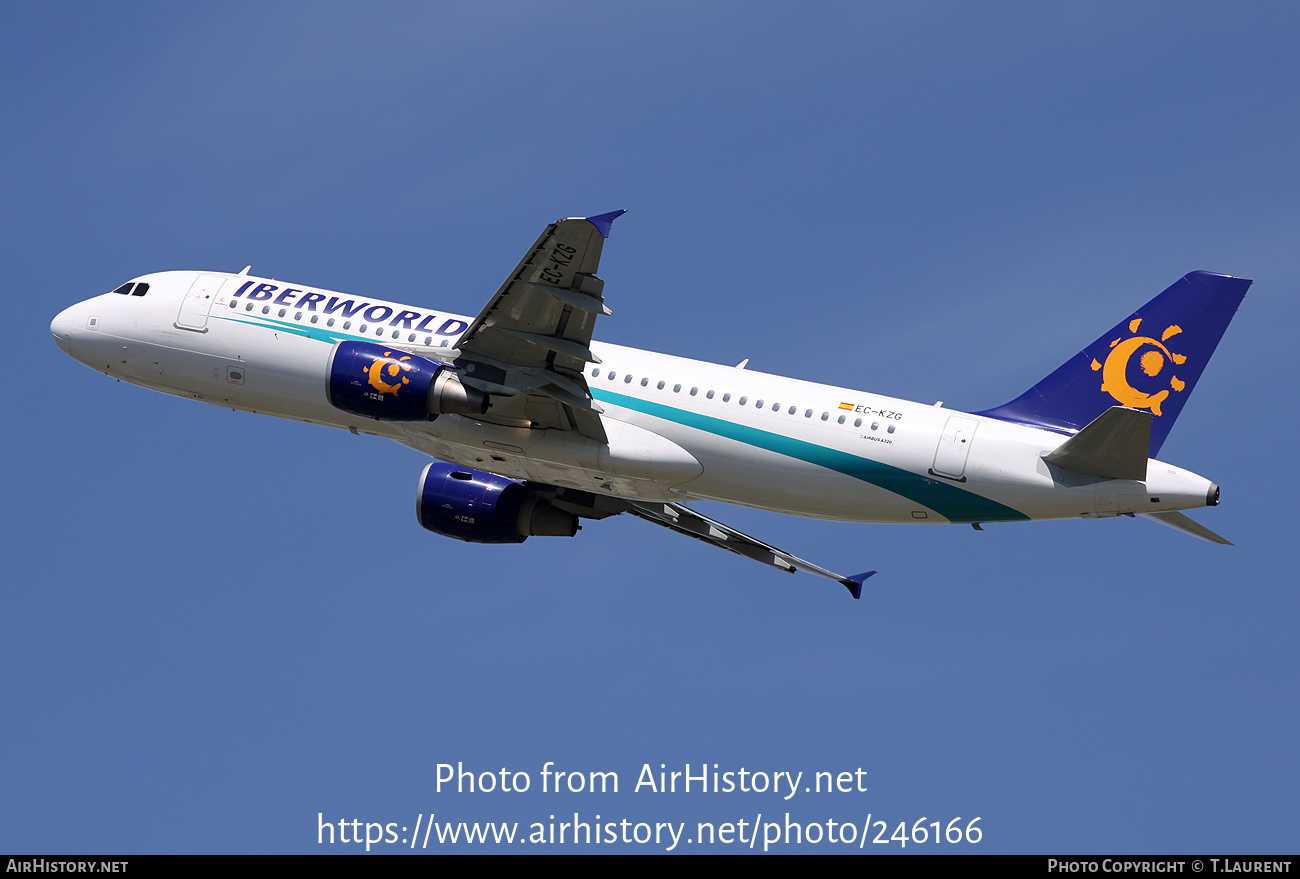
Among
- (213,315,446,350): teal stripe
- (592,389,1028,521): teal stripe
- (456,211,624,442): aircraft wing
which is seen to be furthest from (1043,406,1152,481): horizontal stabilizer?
(213,315,446,350): teal stripe

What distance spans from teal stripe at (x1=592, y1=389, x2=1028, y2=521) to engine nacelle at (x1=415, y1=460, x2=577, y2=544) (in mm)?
6586

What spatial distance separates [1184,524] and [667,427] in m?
12.2

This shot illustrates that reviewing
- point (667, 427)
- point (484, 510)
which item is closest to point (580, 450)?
point (667, 427)

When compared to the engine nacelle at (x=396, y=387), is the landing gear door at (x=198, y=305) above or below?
above

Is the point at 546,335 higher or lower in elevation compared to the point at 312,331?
lower

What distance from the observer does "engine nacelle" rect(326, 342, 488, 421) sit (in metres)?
33.1

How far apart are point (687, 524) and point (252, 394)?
41.8 feet

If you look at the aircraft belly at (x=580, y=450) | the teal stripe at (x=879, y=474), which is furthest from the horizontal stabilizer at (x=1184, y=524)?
the aircraft belly at (x=580, y=450)

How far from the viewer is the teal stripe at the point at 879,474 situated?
107 ft

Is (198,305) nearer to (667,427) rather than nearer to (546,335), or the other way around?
(546,335)

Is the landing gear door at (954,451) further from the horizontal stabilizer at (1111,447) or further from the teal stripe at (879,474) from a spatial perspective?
the horizontal stabilizer at (1111,447)

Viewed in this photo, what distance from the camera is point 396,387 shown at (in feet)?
109

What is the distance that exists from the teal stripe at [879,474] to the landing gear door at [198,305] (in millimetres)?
13300
